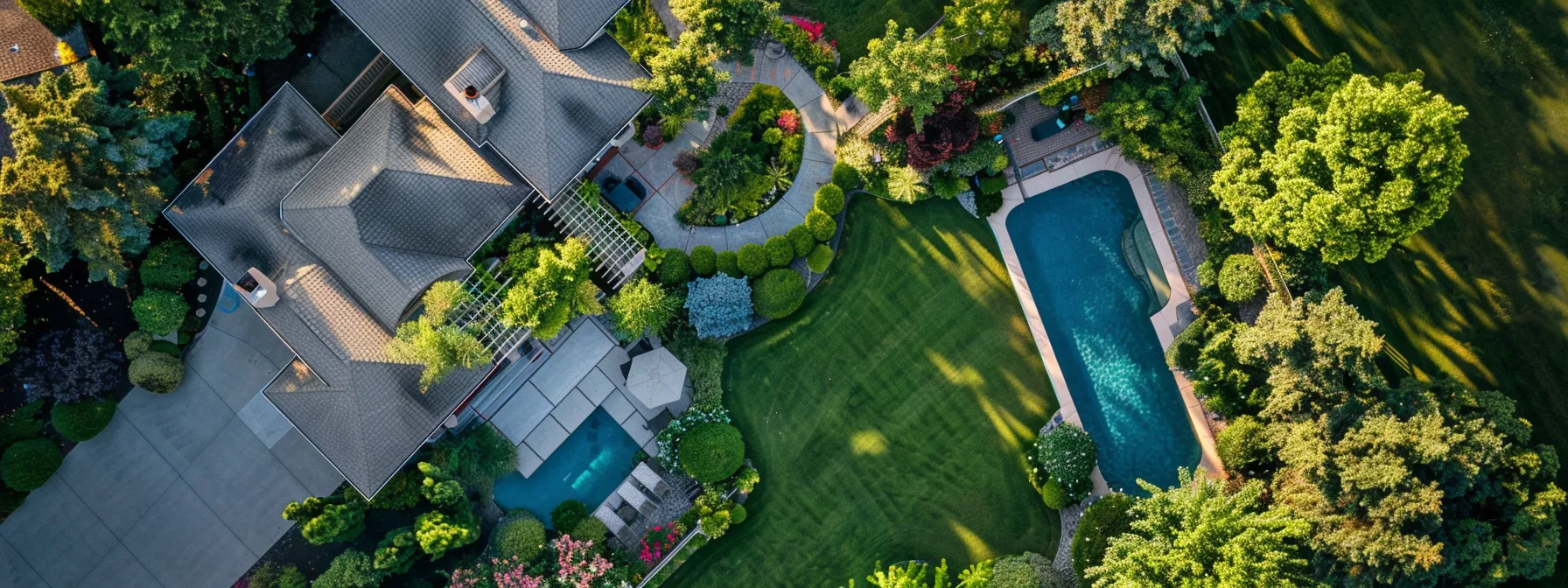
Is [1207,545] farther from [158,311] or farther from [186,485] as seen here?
[158,311]

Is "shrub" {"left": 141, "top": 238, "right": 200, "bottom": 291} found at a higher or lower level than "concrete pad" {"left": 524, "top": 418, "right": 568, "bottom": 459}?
higher

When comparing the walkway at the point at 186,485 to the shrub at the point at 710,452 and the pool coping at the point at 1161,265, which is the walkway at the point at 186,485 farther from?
the pool coping at the point at 1161,265

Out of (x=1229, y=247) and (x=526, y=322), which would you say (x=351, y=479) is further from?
(x=1229, y=247)

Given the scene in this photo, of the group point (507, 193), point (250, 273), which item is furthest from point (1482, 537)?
point (250, 273)

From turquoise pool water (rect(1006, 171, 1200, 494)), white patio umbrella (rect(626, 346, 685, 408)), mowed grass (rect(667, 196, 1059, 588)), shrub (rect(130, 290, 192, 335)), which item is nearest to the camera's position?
shrub (rect(130, 290, 192, 335))

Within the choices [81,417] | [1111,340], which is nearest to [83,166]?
[81,417]

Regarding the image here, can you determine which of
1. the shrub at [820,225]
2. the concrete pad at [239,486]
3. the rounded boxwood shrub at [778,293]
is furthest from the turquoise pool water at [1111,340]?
the concrete pad at [239,486]

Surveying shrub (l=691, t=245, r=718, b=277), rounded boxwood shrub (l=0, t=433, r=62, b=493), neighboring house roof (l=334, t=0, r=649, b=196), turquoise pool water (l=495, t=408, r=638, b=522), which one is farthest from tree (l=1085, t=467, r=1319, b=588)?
rounded boxwood shrub (l=0, t=433, r=62, b=493)

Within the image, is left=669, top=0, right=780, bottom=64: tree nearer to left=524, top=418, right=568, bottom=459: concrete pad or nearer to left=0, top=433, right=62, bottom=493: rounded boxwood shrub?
left=524, top=418, right=568, bottom=459: concrete pad
